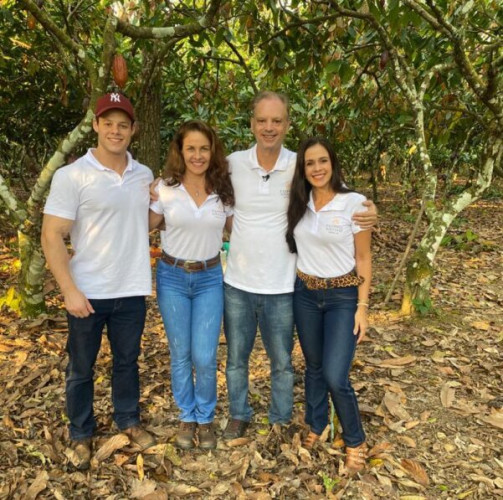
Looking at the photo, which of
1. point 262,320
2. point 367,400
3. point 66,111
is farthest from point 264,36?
point 66,111

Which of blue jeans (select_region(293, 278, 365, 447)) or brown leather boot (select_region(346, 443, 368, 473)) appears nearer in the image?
blue jeans (select_region(293, 278, 365, 447))

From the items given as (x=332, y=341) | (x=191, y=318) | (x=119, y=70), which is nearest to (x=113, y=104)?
(x=119, y=70)

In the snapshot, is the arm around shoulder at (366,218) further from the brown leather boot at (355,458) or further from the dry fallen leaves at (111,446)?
the dry fallen leaves at (111,446)

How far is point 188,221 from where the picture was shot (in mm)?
2934

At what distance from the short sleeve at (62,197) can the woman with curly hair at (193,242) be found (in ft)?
1.68

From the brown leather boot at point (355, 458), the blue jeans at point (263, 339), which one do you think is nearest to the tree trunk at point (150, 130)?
the blue jeans at point (263, 339)

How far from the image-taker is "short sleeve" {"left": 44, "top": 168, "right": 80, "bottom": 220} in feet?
8.65

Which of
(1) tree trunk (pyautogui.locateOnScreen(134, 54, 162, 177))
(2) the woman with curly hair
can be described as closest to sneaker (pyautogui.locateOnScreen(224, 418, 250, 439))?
(2) the woman with curly hair


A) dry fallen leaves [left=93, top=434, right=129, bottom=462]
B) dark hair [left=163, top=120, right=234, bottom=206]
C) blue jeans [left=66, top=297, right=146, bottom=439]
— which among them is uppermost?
dark hair [left=163, top=120, right=234, bottom=206]

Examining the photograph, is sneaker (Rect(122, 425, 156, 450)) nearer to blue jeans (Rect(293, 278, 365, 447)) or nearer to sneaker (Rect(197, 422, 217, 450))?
sneaker (Rect(197, 422, 217, 450))

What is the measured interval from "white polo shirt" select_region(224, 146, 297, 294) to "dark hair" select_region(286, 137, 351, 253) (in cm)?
6

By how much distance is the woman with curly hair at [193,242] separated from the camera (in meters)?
2.94

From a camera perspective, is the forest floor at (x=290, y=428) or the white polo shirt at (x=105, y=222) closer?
the white polo shirt at (x=105, y=222)

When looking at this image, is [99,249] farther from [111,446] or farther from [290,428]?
[290,428]
